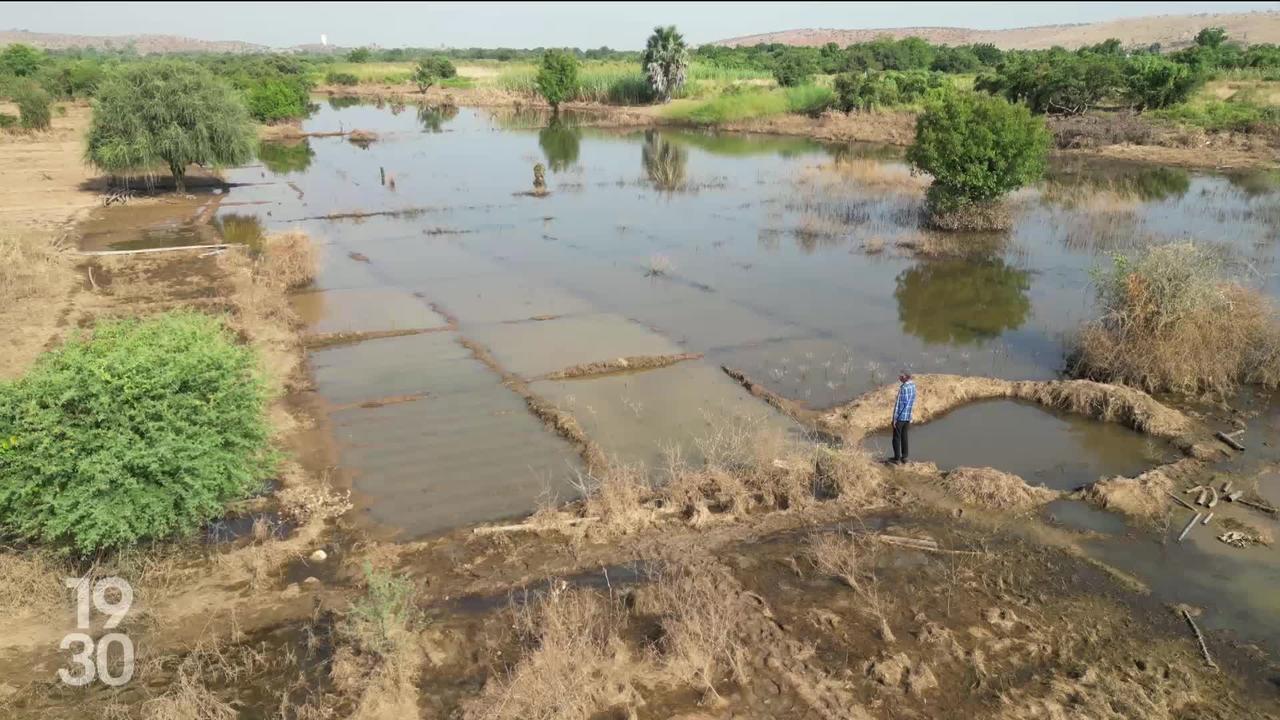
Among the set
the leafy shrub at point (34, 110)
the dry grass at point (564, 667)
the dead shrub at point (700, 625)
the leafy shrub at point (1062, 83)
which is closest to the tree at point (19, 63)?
the leafy shrub at point (34, 110)

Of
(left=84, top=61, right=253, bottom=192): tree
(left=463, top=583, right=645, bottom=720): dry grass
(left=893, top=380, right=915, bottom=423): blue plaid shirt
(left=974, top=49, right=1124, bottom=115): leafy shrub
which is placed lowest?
(left=463, top=583, right=645, bottom=720): dry grass

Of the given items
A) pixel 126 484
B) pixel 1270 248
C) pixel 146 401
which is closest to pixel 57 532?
pixel 126 484

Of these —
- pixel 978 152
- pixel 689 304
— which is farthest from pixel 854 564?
pixel 978 152

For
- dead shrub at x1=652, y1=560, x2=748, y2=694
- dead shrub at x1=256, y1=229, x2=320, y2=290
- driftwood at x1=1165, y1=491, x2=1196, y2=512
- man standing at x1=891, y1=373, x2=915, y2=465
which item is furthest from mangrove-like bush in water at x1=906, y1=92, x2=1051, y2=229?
dead shrub at x1=652, y1=560, x2=748, y2=694

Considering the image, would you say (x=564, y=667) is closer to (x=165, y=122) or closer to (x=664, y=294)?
(x=664, y=294)

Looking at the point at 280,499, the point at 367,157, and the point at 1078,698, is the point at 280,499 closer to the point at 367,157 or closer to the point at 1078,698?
the point at 1078,698

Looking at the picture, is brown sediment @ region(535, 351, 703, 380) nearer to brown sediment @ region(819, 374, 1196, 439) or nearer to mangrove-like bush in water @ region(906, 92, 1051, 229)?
brown sediment @ region(819, 374, 1196, 439)

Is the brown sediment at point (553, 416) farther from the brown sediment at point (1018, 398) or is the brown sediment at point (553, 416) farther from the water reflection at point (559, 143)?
the water reflection at point (559, 143)
